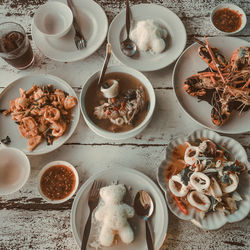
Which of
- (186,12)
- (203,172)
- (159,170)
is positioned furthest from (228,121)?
(186,12)

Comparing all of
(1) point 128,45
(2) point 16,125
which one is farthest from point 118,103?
(2) point 16,125

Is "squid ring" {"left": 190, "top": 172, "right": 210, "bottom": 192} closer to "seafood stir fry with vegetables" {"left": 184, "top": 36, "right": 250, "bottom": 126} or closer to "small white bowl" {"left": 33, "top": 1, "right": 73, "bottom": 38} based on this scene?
"seafood stir fry with vegetables" {"left": 184, "top": 36, "right": 250, "bottom": 126}

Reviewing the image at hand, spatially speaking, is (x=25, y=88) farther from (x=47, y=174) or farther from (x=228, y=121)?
(x=228, y=121)

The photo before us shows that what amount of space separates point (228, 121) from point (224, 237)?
1.95 feet

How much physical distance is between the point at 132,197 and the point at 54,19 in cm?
114

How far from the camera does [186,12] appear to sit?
1.79m

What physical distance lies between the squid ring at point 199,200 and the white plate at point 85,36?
0.97 metres

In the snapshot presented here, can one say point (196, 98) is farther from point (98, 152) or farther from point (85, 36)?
point (85, 36)

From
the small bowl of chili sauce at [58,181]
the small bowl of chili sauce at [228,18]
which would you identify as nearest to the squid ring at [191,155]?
the small bowl of chili sauce at [58,181]

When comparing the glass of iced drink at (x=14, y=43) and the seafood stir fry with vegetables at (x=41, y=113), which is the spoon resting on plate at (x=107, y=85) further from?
the glass of iced drink at (x=14, y=43)

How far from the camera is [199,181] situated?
135 cm

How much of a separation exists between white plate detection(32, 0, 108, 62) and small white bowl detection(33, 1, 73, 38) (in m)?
0.05

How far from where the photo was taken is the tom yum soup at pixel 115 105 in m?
1.51

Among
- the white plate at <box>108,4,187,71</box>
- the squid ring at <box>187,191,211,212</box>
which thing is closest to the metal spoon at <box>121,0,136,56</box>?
the white plate at <box>108,4,187,71</box>
